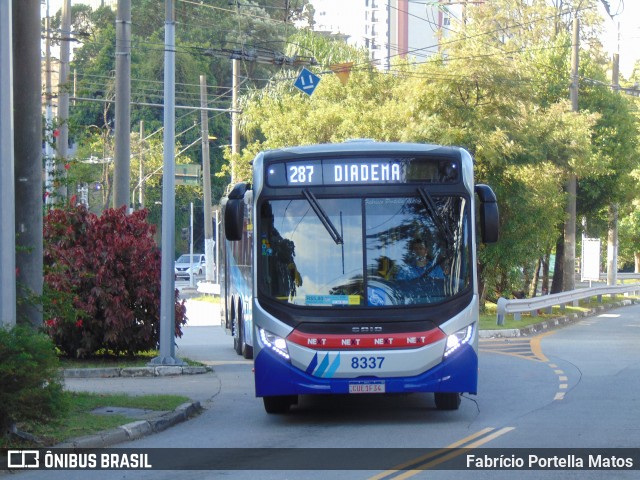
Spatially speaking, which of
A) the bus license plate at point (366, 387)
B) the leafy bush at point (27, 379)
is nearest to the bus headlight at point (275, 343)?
the bus license plate at point (366, 387)

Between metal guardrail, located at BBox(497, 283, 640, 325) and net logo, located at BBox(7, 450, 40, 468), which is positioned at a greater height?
net logo, located at BBox(7, 450, 40, 468)

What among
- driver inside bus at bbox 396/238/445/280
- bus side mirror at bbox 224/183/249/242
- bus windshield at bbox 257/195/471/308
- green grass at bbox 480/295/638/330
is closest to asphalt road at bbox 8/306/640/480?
bus windshield at bbox 257/195/471/308

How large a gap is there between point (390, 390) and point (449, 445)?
1.53 m

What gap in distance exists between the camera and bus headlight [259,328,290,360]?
12.3 m

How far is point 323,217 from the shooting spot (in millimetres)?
12562

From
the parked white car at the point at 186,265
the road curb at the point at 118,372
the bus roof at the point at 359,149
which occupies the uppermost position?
the bus roof at the point at 359,149

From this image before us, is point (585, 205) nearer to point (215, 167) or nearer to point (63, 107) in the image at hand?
point (63, 107)

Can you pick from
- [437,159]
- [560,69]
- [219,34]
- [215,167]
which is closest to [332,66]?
[560,69]

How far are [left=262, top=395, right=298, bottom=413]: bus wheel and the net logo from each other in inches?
144

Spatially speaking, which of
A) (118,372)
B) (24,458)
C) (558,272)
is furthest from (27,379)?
(558,272)

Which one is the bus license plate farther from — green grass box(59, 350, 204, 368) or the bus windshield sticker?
green grass box(59, 350, 204, 368)

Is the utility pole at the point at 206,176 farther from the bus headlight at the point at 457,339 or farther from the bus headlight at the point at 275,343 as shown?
the bus headlight at the point at 457,339

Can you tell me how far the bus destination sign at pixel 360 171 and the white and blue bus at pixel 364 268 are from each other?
0.01 m

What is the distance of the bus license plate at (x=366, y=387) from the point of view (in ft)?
39.8
